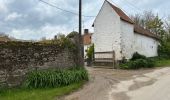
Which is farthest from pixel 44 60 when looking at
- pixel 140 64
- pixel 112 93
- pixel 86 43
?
pixel 86 43

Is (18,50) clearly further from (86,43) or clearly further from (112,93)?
(86,43)

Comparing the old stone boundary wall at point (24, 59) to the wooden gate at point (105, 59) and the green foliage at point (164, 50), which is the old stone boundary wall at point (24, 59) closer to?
the wooden gate at point (105, 59)

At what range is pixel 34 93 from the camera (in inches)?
468

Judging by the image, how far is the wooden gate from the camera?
2832cm

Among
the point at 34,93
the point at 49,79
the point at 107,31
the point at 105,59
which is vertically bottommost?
the point at 34,93

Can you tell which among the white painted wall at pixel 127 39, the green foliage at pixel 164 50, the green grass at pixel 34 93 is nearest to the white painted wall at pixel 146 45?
the green foliage at pixel 164 50

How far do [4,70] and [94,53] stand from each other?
1850cm

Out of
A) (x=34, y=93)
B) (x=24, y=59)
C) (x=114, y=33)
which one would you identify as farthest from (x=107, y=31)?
(x=34, y=93)

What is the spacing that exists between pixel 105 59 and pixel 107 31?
10.5 feet

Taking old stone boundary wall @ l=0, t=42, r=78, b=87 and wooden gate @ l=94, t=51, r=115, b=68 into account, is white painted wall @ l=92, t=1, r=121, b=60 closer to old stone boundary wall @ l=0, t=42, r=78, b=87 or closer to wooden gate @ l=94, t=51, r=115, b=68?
wooden gate @ l=94, t=51, r=115, b=68

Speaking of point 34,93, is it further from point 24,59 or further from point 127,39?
point 127,39

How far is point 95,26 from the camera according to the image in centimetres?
3095

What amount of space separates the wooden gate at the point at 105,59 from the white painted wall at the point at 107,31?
0.58m

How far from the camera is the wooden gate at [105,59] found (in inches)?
1115
